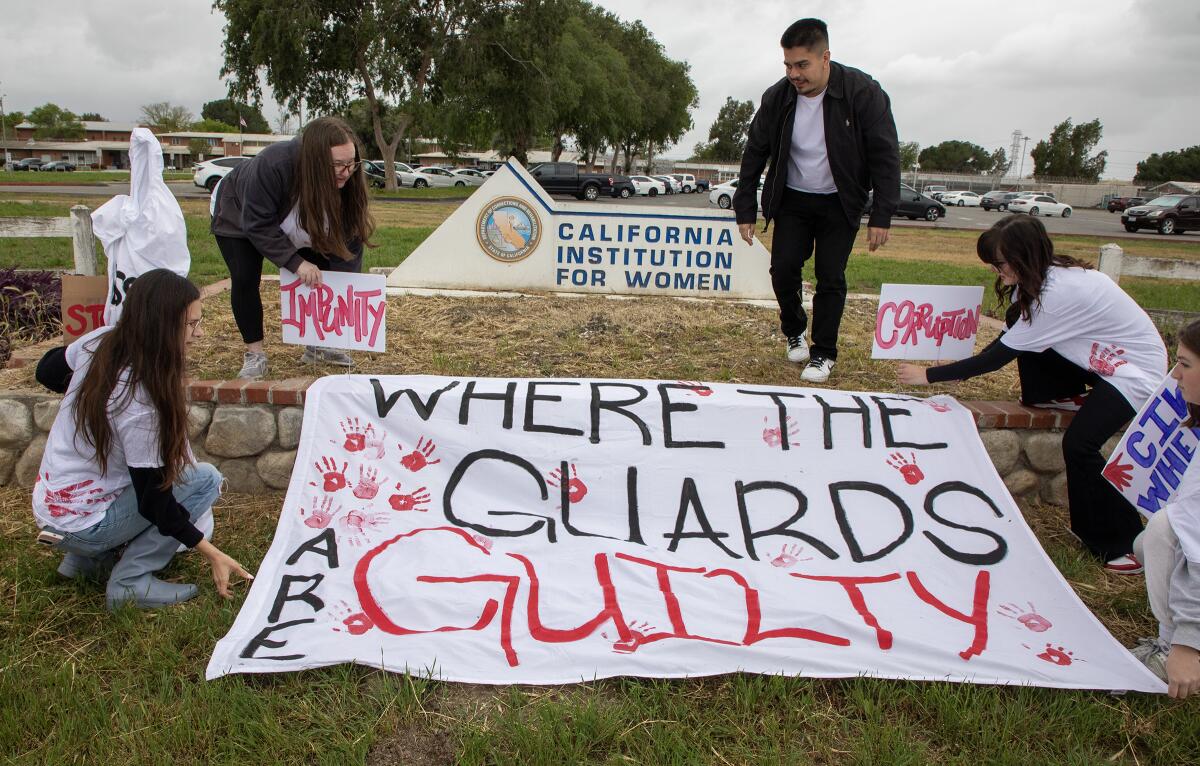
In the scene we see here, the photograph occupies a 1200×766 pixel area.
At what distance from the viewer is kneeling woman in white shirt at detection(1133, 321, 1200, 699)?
7.37ft

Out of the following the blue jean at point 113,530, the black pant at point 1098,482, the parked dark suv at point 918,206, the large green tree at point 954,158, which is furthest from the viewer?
A: the large green tree at point 954,158

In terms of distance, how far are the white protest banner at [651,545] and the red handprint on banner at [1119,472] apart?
36cm

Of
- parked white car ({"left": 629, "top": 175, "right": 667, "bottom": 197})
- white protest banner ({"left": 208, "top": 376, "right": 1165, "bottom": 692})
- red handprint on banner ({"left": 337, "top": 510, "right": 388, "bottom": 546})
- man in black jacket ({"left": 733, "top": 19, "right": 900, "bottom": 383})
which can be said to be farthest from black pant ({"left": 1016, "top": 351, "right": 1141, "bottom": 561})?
parked white car ({"left": 629, "top": 175, "right": 667, "bottom": 197})

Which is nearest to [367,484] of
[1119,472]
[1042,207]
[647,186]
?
[1119,472]

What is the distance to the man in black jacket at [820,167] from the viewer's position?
396cm

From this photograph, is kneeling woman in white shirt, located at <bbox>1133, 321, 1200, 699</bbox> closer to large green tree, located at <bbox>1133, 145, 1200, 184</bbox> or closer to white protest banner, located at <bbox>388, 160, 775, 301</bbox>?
white protest banner, located at <bbox>388, 160, 775, 301</bbox>

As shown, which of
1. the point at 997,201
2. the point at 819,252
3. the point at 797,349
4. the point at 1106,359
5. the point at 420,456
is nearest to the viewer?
the point at 1106,359

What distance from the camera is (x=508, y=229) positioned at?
6.16m

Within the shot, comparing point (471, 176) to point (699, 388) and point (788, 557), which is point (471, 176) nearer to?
point (699, 388)

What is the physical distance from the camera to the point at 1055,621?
105 inches

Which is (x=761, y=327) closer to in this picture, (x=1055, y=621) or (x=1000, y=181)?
(x=1055, y=621)

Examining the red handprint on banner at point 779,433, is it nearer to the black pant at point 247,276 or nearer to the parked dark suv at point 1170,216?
the black pant at point 247,276

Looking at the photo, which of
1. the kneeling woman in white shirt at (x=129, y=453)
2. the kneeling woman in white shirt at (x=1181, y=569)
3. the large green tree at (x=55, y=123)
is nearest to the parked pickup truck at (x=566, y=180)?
the kneeling woman in white shirt at (x=129, y=453)

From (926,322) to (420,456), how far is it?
2364mm
